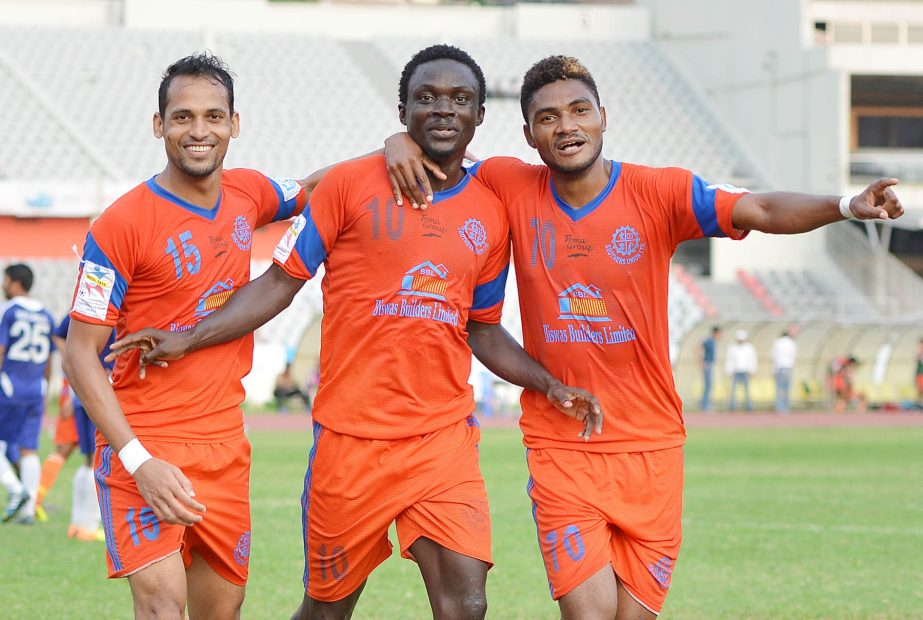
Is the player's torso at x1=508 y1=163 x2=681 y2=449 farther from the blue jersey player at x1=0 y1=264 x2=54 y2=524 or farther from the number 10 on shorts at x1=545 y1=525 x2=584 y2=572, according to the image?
the blue jersey player at x1=0 y1=264 x2=54 y2=524

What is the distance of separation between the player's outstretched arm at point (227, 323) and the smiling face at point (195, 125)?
0.53m

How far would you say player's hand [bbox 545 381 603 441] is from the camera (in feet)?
18.9

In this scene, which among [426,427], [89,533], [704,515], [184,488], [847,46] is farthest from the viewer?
[847,46]

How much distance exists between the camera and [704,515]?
1354 cm

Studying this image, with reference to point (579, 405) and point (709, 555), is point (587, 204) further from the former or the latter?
point (709, 555)

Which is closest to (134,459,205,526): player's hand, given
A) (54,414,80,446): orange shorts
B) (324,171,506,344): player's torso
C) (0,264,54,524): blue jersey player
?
(324,171,506,344): player's torso

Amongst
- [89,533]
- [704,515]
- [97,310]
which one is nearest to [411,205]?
[97,310]

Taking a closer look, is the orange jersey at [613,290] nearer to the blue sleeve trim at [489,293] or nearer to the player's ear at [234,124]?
the blue sleeve trim at [489,293]

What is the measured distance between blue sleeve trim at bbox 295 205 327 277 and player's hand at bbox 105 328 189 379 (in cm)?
61

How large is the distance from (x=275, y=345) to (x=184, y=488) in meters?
27.7

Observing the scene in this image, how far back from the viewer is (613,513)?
5.77 m

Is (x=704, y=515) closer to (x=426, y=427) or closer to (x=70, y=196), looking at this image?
(x=426, y=427)

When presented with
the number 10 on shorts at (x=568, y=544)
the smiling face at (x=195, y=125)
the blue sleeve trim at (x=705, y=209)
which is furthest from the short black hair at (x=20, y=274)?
the blue sleeve trim at (x=705, y=209)

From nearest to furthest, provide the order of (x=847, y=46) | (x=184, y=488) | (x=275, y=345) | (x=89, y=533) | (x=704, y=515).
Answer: (x=184, y=488) → (x=89, y=533) → (x=704, y=515) → (x=275, y=345) → (x=847, y=46)
